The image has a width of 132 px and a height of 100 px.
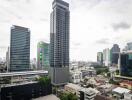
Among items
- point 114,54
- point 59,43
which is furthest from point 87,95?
point 114,54

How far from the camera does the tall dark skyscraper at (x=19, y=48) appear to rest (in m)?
29.0

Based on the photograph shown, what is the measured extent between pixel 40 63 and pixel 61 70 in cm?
1875

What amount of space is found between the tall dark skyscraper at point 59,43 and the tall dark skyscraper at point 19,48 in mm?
7782

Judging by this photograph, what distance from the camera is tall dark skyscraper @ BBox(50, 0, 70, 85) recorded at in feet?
80.5

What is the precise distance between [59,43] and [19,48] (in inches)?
398

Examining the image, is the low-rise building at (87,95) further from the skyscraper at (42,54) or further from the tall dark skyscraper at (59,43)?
the skyscraper at (42,54)

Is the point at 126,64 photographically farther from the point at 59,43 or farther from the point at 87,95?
the point at 87,95

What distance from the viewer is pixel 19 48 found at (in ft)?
97.5

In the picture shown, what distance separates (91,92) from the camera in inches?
631

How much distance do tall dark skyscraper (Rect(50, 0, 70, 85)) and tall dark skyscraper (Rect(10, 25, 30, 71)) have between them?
778cm

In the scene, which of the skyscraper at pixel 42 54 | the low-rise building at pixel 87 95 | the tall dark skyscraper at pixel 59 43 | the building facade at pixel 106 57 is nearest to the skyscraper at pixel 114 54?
the building facade at pixel 106 57

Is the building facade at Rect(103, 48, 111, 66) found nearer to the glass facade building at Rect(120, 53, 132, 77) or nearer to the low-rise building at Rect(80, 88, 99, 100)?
the glass facade building at Rect(120, 53, 132, 77)

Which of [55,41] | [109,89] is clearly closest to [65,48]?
[55,41]

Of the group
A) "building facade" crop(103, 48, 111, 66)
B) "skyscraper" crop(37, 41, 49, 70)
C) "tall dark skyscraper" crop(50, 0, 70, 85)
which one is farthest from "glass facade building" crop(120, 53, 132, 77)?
"building facade" crop(103, 48, 111, 66)
